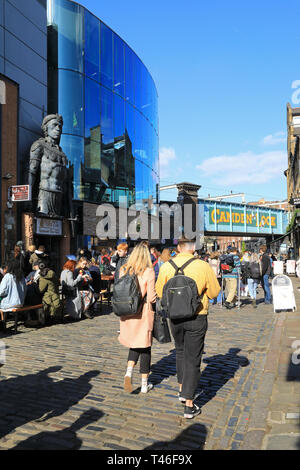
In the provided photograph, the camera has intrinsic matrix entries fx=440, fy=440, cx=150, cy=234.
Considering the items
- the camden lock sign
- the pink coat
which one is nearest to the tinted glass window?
the pink coat

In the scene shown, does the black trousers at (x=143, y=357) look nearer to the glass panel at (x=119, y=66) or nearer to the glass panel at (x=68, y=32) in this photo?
the glass panel at (x=68, y=32)

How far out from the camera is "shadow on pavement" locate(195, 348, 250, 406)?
5.34 meters

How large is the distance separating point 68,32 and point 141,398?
22345 mm

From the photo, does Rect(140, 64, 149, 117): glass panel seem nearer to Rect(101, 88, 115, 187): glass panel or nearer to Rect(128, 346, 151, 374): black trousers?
Rect(101, 88, 115, 187): glass panel

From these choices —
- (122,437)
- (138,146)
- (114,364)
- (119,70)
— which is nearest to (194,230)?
(138,146)

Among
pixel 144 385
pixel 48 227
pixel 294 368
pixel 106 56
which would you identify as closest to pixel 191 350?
pixel 144 385

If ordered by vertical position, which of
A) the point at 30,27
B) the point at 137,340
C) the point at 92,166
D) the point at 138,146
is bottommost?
the point at 137,340

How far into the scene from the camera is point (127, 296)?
16.7 feet

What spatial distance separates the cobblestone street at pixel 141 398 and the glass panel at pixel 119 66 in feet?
71.2

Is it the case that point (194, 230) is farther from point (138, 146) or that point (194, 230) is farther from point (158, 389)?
point (158, 389)

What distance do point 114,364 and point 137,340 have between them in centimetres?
165

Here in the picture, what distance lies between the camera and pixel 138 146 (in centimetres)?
3111
